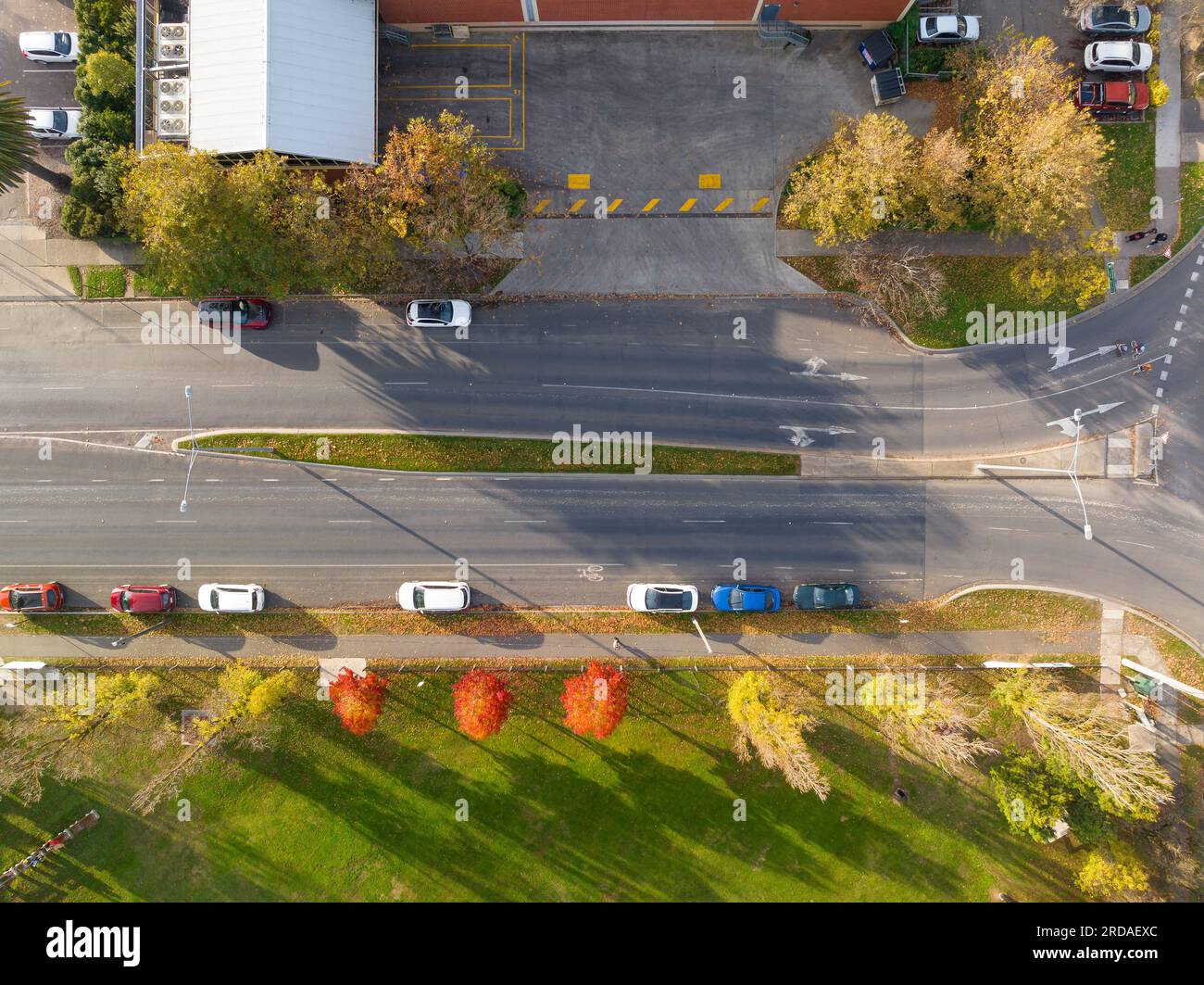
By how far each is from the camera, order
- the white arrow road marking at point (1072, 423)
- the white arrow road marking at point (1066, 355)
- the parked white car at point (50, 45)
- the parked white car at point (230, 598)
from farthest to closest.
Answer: the white arrow road marking at point (1072, 423), the white arrow road marking at point (1066, 355), the parked white car at point (230, 598), the parked white car at point (50, 45)

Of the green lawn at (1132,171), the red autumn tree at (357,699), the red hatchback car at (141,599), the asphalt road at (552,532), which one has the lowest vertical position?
the red autumn tree at (357,699)

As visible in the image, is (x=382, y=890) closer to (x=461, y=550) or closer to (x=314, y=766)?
(x=314, y=766)

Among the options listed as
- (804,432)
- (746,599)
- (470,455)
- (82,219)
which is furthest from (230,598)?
(804,432)

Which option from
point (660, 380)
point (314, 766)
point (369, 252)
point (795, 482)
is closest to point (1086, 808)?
point (795, 482)

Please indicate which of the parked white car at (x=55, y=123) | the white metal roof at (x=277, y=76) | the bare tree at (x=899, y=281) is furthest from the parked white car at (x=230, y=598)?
the bare tree at (x=899, y=281)

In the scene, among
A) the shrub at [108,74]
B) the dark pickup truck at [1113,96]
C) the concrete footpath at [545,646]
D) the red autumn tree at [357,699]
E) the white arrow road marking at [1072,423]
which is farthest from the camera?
the white arrow road marking at [1072,423]

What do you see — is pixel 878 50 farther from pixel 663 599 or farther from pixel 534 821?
pixel 534 821

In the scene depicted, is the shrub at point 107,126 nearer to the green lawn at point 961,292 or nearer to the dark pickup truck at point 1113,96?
the green lawn at point 961,292
